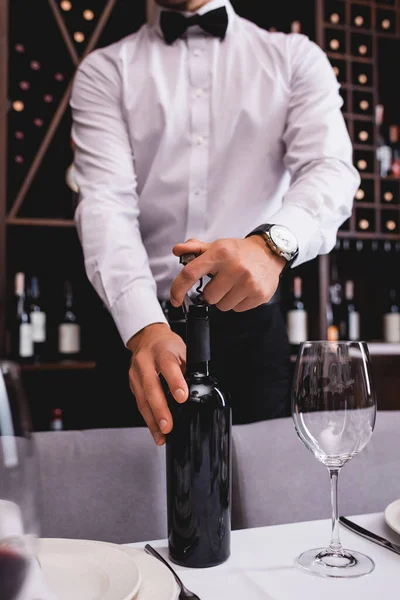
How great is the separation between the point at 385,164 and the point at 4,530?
296 cm

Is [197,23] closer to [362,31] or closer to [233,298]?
[233,298]

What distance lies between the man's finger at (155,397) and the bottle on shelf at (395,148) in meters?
2.55

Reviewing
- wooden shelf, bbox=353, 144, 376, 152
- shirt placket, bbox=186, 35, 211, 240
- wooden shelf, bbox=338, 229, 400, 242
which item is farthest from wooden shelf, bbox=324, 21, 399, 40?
shirt placket, bbox=186, 35, 211, 240

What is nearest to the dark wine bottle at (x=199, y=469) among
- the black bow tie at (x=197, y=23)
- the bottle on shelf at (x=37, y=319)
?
the black bow tie at (x=197, y=23)

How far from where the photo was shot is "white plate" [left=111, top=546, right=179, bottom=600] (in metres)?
0.47

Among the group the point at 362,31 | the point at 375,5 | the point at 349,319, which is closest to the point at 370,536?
the point at 349,319

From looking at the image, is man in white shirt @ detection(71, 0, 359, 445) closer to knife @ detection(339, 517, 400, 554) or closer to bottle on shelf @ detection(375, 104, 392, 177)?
knife @ detection(339, 517, 400, 554)

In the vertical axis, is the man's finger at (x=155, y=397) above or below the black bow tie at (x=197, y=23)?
below

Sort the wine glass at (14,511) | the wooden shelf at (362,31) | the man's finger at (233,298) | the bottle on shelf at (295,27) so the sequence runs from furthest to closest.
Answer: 1. the wooden shelf at (362,31)
2. the bottle on shelf at (295,27)
3. the man's finger at (233,298)
4. the wine glass at (14,511)

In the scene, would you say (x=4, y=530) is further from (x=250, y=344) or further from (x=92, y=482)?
(x=250, y=344)

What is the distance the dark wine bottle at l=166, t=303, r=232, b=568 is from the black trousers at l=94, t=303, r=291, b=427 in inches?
25.2

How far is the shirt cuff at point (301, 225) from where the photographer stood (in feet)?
3.28

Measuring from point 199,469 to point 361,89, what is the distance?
102 inches

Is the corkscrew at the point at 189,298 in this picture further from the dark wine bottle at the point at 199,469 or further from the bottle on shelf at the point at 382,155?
the bottle on shelf at the point at 382,155
